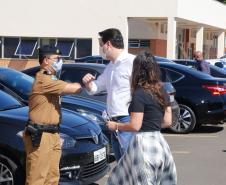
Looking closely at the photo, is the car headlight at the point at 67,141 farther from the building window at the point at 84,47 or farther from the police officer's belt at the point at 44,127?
the building window at the point at 84,47

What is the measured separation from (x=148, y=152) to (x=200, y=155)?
555 cm

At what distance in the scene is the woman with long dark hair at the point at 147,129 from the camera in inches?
185

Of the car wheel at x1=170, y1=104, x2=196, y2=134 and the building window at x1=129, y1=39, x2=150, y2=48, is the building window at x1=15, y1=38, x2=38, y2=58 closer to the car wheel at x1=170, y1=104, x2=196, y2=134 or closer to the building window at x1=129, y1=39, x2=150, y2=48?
the building window at x1=129, y1=39, x2=150, y2=48

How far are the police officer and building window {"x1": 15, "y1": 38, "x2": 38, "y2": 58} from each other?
27134 millimetres

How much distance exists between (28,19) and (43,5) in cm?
116

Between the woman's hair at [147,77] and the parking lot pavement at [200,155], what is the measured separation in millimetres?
3301

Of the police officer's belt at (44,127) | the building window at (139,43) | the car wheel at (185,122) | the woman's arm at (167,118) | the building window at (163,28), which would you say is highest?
the building window at (163,28)

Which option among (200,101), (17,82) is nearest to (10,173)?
(17,82)

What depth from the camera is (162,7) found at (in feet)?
100

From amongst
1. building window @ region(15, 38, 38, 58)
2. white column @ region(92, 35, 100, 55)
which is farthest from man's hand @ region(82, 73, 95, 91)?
building window @ region(15, 38, 38, 58)

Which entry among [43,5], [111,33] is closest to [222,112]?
[111,33]

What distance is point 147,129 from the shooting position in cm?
476

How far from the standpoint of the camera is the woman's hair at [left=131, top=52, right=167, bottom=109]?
4.74m

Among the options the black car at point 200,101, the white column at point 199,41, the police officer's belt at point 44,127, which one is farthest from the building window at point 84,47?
the police officer's belt at point 44,127
